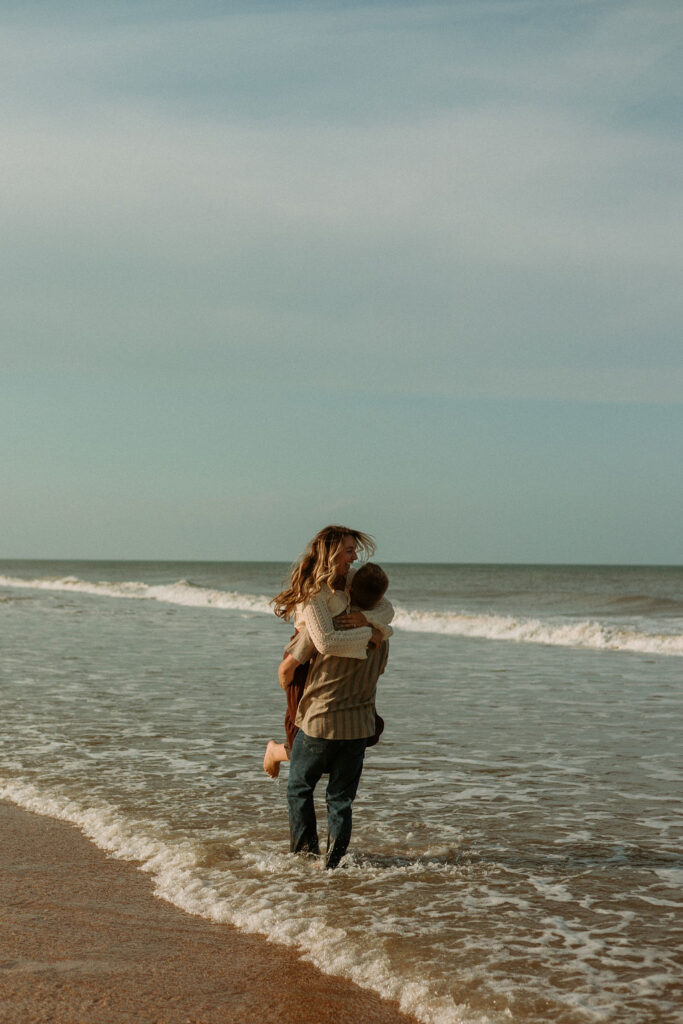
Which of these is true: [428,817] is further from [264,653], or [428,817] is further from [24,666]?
[264,653]

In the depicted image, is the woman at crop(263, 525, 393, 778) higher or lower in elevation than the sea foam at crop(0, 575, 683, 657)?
higher

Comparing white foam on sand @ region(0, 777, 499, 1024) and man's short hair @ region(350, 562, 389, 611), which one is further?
man's short hair @ region(350, 562, 389, 611)

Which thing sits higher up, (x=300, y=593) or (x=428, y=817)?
(x=300, y=593)

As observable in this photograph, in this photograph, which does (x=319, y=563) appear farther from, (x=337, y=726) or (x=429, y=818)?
(x=429, y=818)

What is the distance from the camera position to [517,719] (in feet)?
35.7

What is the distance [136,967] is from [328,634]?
1.79 meters

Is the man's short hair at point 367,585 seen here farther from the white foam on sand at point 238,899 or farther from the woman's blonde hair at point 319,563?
the white foam on sand at point 238,899

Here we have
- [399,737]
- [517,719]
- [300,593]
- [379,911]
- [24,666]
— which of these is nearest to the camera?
[379,911]

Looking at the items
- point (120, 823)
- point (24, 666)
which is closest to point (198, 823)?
point (120, 823)

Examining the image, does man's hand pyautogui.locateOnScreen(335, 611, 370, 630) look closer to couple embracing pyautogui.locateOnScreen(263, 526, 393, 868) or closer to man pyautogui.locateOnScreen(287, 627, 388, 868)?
couple embracing pyautogui.locateOnScreen(263, 526, 393, 868)

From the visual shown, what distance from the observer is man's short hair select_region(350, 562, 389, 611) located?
5227mm

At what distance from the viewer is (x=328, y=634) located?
508cm

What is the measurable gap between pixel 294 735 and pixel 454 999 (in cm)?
191

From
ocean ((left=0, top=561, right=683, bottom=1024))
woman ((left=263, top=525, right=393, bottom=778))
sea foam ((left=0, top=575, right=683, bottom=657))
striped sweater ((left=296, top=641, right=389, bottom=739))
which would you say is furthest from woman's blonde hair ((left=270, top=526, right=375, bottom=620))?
sea foam ((left=0, top=575, right=683, bottom=657))
